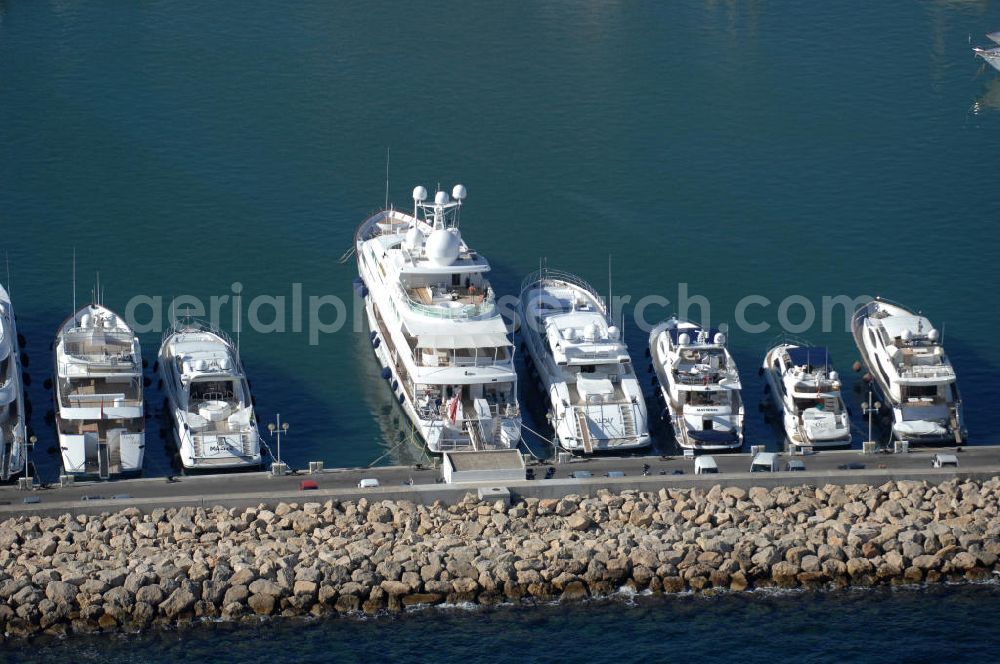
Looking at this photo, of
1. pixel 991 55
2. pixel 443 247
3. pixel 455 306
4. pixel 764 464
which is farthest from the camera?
pixel 991 55

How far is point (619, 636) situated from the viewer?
95125 millimetres

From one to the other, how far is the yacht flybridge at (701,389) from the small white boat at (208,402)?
69.5ft

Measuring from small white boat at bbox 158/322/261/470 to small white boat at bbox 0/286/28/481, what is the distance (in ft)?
24.3

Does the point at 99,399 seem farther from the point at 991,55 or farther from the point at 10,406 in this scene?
the point at 991,55

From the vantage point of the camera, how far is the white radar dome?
118m

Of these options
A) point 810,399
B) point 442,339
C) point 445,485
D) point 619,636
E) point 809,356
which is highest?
point 442,339

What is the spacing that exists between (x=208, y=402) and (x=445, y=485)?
14.5m

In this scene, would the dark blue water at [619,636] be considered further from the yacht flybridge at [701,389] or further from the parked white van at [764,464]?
the yacht flybridge at [701,389]

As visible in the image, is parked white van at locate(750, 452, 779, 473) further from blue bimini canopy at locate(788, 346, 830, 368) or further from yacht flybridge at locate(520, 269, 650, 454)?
blue bimini canopy at locate(788, 346, 830, 368)

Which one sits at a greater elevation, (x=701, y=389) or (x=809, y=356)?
(x=809, y=356)

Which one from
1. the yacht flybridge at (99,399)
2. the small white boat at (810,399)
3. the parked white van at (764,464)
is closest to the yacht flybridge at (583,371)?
the parked white van at (764,464)

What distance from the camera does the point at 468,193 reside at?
452 feet

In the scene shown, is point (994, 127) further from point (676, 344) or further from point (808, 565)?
point (808, 565)

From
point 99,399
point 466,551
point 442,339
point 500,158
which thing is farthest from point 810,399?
point 99,399
